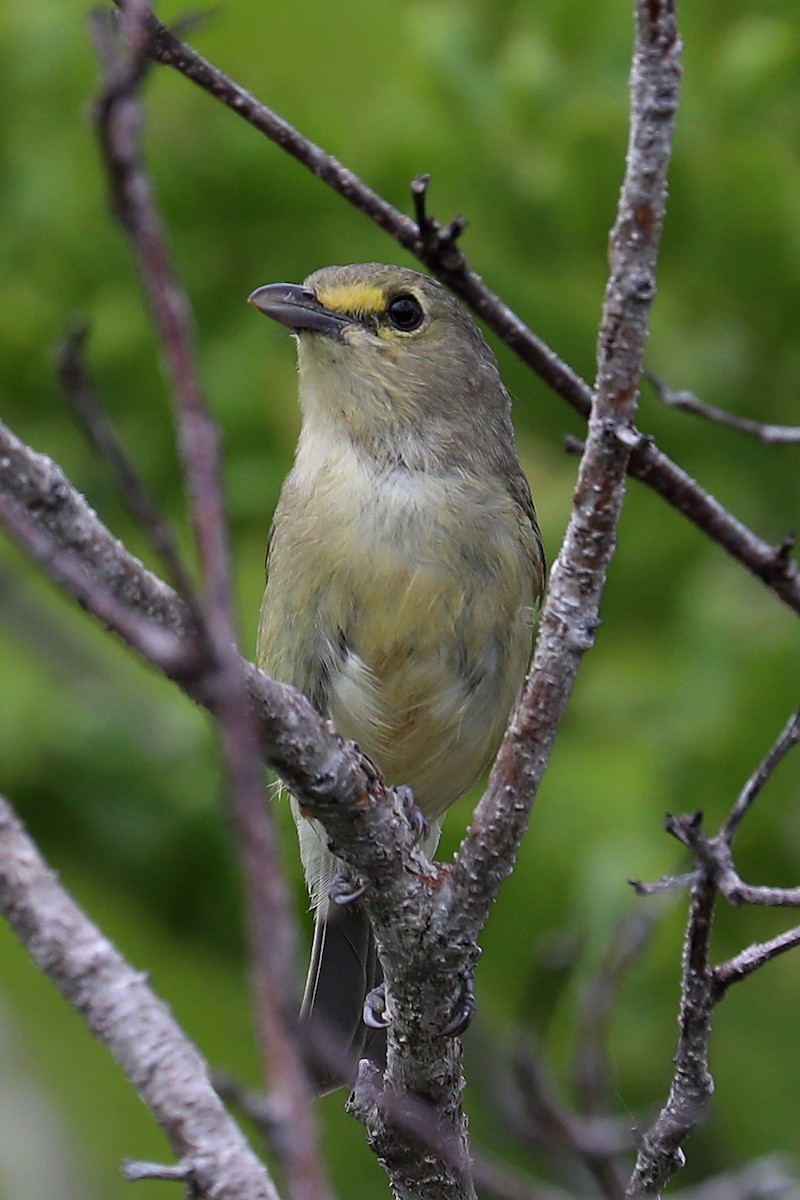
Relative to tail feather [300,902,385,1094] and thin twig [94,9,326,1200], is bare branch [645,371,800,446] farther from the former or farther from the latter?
thin twig [94,9,326,1200]

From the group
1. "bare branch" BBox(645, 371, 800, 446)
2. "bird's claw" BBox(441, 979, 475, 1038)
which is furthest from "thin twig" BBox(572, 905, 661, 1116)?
"bare branch" BBox(645, 371, 800, 446)

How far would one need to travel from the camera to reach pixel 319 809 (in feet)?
9.44

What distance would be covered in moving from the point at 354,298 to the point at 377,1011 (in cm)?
212

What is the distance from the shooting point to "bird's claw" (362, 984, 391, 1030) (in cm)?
339

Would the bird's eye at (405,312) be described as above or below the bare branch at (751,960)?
above

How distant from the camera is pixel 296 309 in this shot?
14.8 feet

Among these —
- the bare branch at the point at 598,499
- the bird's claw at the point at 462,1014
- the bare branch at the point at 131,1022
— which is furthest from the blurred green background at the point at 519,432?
the bare branch at the point at 131,1022

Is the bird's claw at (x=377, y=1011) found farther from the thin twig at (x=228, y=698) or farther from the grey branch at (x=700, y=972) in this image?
the thin twig at (x=228, y=698)

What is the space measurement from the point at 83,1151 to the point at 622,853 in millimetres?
2473

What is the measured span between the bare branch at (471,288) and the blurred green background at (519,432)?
1.58 m

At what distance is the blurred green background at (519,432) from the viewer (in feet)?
17.3

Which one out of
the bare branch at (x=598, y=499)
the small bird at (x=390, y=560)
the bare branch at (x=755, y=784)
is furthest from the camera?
the small bird at (x=390, y=560)

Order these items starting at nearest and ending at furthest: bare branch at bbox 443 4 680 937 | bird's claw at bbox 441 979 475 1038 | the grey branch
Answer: bare branch at bbox 443 4 680 937
the grey branch
bird's claw at bbox 441 979 475 1038

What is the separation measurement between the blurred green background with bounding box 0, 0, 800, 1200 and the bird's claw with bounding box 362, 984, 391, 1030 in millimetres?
1541
